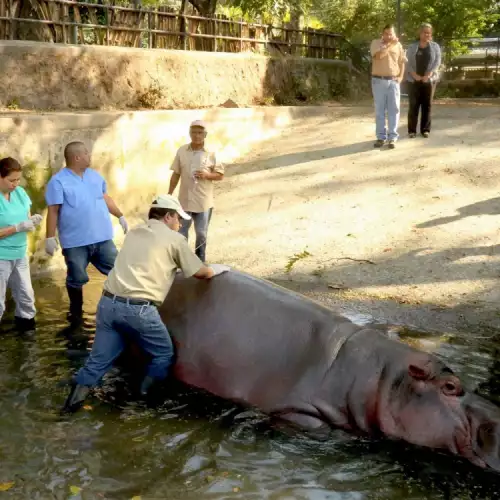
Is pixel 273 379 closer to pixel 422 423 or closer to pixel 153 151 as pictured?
pixel 422 423

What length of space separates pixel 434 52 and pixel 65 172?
694 cm

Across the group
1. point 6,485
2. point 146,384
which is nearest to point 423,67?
point 146,384

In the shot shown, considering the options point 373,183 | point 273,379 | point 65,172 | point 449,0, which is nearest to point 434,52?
point 373,183

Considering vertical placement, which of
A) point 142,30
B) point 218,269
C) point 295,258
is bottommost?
point 295,258

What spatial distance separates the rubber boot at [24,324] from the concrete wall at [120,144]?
1817 mm

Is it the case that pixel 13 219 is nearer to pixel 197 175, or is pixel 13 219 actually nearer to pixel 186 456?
pixel 197 175

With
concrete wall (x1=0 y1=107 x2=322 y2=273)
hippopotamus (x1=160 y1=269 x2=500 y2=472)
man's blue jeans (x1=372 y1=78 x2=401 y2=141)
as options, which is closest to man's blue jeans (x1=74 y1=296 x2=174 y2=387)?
hippopotamus (x1=160 y1=269 x2=500 y2=472)

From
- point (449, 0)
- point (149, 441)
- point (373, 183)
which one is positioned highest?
point (449, 0)

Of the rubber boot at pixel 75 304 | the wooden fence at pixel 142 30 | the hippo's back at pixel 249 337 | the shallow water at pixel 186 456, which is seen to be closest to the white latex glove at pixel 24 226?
the rubber boot at pixel 75 304

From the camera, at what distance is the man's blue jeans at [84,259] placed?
243 inches

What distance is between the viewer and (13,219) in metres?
5.79

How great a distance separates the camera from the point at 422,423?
4398mm

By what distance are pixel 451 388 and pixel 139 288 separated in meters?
1.95

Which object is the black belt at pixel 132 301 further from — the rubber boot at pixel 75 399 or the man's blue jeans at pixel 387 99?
the man's blue jeans at pixel 387 99
